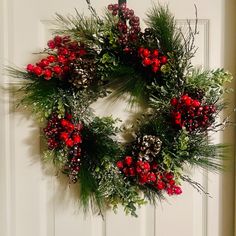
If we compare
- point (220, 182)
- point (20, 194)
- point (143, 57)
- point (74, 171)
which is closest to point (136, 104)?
point (143, 57)

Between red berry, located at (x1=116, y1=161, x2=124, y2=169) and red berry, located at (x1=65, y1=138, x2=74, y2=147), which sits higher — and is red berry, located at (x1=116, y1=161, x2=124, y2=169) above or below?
below

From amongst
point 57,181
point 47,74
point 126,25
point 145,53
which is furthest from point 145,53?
point 57,181

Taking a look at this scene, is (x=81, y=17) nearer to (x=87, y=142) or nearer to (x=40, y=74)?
(x=40, y=74)

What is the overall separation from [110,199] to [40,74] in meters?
0.51

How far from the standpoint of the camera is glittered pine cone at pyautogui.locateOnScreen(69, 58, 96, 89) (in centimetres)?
112

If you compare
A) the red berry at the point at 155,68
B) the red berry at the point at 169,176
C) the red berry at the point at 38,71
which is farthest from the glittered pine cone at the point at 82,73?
the red berry at the point at 169,176

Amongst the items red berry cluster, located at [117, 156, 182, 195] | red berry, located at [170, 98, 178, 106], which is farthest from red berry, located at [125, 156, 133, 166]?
red berry, located at [170, 98, 178, 106]

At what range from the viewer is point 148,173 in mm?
1111

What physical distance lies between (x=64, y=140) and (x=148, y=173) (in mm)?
305

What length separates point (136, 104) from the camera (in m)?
1.27

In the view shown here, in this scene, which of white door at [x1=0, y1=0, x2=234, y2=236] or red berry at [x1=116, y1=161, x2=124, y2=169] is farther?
white door at [x1=0, y1=0, x2=234, y2=236]

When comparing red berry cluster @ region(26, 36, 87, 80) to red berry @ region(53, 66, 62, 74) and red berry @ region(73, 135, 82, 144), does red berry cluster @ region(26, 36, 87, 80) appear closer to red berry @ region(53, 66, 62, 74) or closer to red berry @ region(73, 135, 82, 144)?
red berry @ region(53, 66, 62, 74)

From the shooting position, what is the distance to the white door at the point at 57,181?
4.18ft

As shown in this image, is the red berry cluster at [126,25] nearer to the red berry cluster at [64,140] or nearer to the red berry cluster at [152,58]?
the red berry cluster at [152,58]
